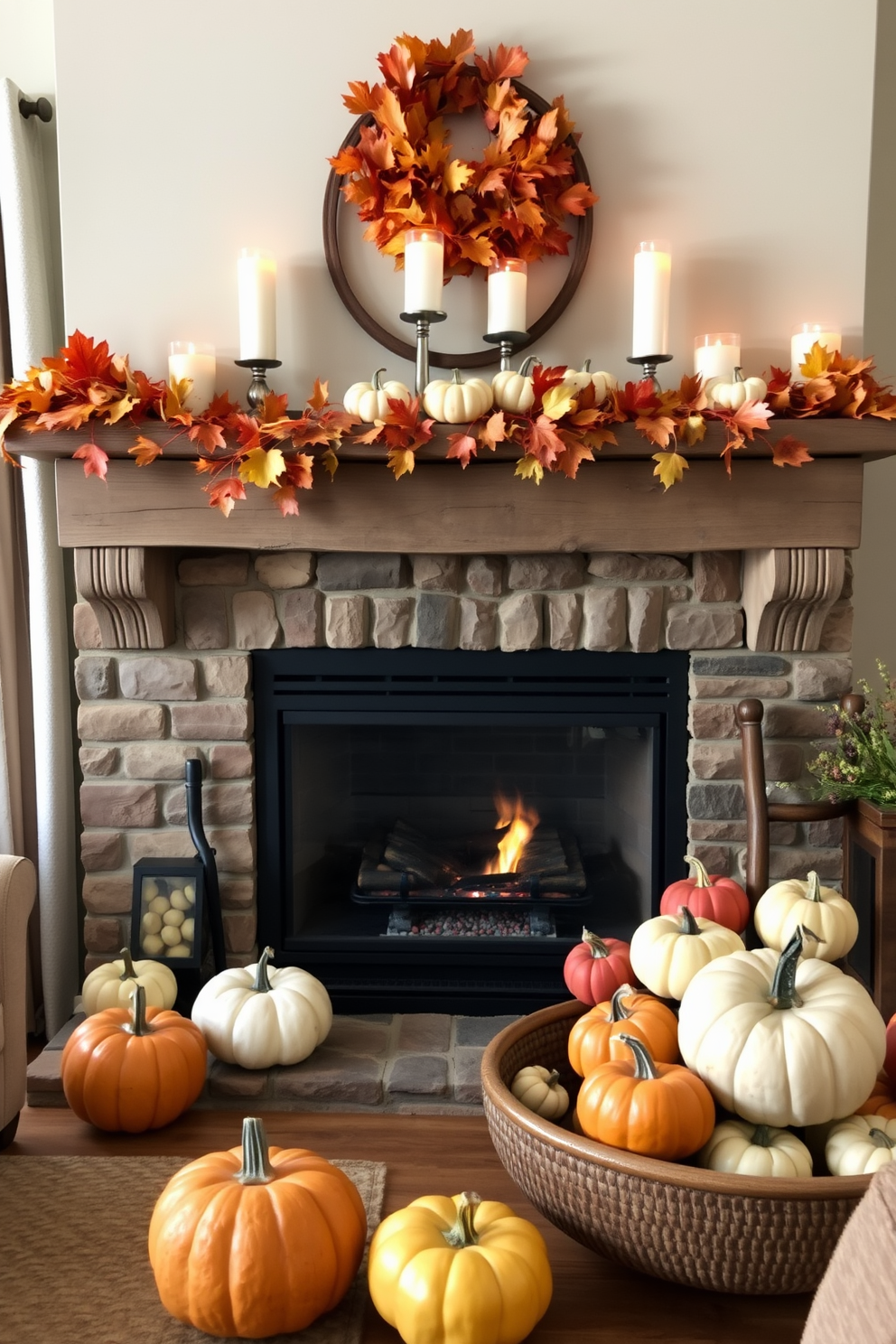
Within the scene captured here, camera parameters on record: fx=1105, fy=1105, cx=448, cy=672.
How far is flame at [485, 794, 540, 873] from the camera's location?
2676mm

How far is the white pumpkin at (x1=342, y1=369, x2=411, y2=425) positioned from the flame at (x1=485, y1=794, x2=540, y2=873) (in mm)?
1003

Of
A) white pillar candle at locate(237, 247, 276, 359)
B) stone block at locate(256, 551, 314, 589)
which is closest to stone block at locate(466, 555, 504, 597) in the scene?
stone block at locate(256, 551, 314, 589)

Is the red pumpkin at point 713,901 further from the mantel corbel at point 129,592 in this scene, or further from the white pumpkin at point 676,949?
the mantel corbel at point 129,592

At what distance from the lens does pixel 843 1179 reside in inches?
48.9

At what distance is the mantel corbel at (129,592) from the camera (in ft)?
7.55

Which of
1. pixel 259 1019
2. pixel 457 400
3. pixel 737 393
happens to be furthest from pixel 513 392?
pixel 259 1019

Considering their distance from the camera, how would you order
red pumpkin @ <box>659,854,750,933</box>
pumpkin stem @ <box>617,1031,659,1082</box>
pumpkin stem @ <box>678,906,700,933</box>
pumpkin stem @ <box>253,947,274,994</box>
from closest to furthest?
pumpkin stem @ <box>617,1031,659,1082</box>
pumpkin stem @ <box>678,906,700,933</box>
red pumpkin @ <box>659,854,750,933</box>
pumpkin stem @ <box>253,947,274,994</box>

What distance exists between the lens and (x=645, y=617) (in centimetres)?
241

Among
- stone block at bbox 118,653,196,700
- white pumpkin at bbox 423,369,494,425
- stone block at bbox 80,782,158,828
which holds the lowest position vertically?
stone block at bbox 80,782,158,828

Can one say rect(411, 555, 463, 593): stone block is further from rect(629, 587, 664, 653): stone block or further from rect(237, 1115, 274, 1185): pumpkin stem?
rect(237, 1115, 274, 1185): pumpkin stem

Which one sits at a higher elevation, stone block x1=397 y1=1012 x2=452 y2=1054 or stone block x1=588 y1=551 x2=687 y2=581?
stone block x1=588 y1=551 x2=687 y2=581

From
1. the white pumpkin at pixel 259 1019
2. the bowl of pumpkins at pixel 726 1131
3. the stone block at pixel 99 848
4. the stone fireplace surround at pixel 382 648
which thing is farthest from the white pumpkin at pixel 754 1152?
the stone block at pixel 99 848

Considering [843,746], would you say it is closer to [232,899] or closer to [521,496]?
[521,496]

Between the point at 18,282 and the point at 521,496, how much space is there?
132 cm
